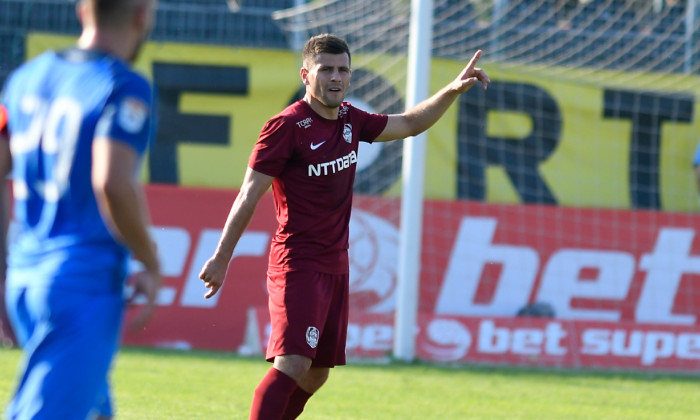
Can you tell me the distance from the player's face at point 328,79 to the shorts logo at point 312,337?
3.54ft

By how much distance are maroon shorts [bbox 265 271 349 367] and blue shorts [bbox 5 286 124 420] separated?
2004 millimetres

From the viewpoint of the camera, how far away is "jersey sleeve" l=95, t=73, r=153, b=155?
2824 mm

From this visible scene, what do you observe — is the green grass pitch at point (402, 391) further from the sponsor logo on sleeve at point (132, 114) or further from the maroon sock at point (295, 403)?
the sponsor logo on sleeve at point (132, 114)

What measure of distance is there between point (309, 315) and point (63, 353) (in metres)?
2.16

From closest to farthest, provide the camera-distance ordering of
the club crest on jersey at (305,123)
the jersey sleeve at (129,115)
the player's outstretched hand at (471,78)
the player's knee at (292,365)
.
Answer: the jersey sleeve at (129,115) < the player's knee at (292,365) < the club crest on jersey at (305,123) < the player's outstretched hand at (471,78)

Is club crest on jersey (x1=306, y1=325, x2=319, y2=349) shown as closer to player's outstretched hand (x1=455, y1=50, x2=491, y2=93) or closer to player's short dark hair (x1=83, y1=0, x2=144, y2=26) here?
player's outstretched hand (x1=455, y1=50, x2=491, y2=93)

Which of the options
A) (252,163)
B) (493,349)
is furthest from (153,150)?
(252,163)

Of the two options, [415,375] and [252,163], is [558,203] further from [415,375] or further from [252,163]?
[252,163]

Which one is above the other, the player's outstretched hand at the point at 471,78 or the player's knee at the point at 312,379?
the player's outstretched hand at the point at 471,78

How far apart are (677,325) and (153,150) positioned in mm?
5607

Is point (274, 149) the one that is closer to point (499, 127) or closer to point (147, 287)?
point (147, 287)

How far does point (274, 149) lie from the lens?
16.2 feet

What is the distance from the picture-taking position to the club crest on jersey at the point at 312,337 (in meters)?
4.94

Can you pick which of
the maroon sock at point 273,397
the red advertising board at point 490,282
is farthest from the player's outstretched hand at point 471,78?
the red advertising board at point 490,282
